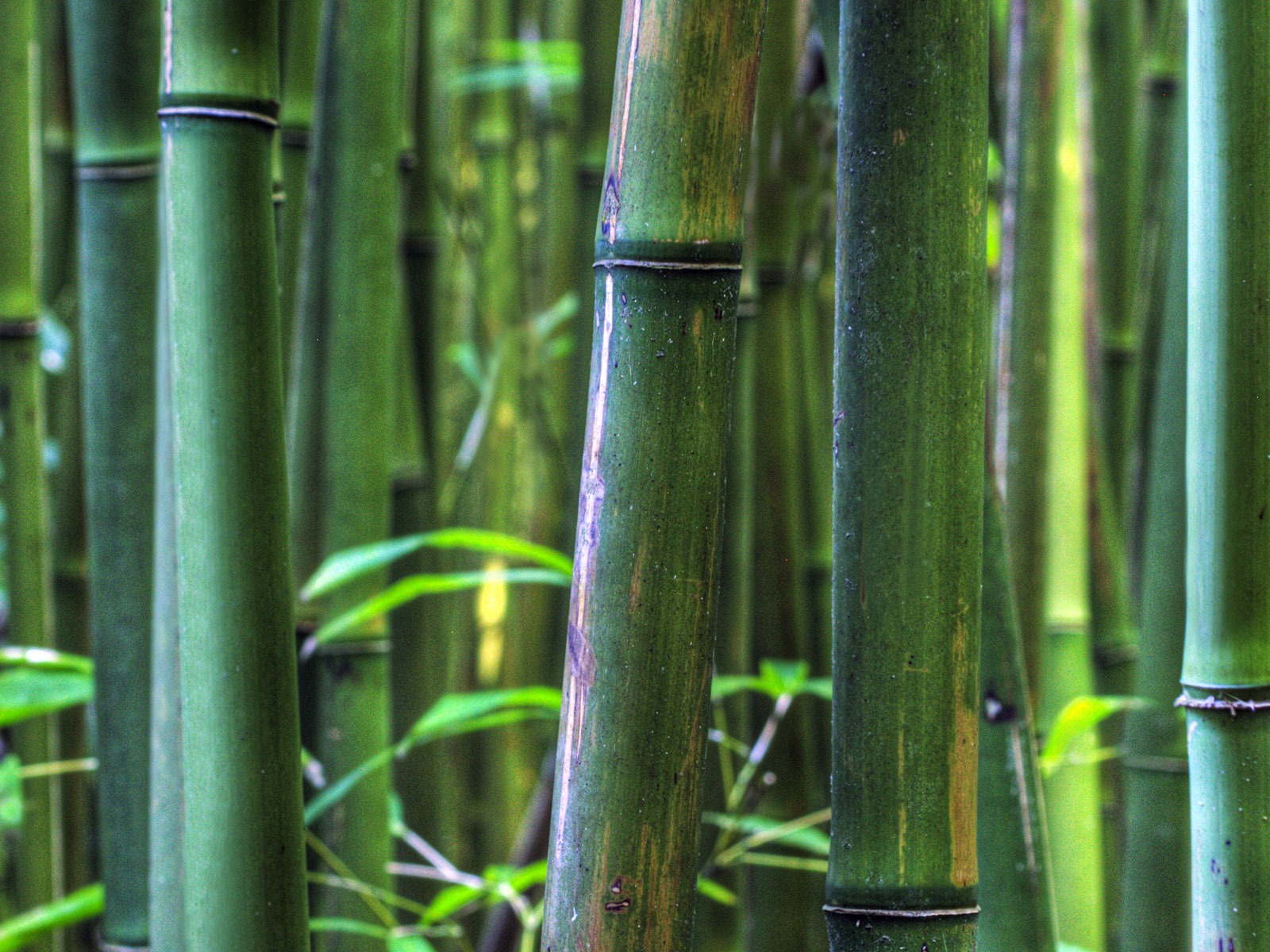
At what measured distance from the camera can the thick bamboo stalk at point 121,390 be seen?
53 centimetres

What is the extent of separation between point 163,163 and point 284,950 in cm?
25

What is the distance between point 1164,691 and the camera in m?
0.57

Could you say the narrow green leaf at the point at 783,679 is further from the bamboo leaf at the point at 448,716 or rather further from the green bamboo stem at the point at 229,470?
the green bamboo stem at the point at 229,470

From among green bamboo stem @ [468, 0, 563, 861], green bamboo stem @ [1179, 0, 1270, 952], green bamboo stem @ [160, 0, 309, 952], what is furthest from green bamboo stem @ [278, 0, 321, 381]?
green bamboo stem @ [468, 0, 563, 861]

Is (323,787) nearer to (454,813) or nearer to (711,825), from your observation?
(711,825)

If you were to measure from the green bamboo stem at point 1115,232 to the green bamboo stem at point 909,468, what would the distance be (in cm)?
58

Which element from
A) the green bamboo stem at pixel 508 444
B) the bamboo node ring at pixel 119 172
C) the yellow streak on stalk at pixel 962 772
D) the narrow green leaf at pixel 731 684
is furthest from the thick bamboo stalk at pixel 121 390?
the green bamboo stem at pixel 508 444

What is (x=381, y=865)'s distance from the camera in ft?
2.06

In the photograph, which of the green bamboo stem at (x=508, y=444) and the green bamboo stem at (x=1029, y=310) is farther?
the green bamboo stem at (x=508, y=444)

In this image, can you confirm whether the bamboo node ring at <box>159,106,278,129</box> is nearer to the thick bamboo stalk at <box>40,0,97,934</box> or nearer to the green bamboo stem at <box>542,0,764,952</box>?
the green bamboo stem at <box>542,0,764,952</box>

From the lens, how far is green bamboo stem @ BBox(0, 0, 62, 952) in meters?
0.67

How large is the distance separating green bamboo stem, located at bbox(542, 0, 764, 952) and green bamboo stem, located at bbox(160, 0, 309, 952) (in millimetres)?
123

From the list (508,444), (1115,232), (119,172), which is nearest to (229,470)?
(119,172)

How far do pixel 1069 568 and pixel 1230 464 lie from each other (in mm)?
375
